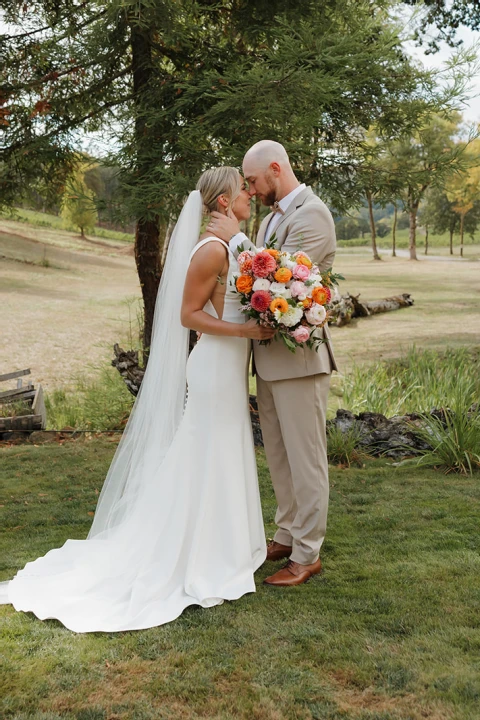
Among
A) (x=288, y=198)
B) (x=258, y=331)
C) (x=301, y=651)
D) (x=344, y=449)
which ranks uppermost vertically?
(x=288, y=198)

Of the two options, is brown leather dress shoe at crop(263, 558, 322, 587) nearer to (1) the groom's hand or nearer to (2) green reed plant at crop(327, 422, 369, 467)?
(1) the groom's hand

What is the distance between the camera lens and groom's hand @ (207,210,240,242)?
121 inches

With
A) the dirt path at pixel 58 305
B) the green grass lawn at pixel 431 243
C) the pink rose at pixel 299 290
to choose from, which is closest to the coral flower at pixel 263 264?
the pink rose at pixel 299 290

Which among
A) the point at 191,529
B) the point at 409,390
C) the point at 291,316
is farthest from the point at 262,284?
the point at 409,390

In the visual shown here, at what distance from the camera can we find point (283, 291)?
2822 mm

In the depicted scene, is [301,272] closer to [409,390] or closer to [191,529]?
[191,529]

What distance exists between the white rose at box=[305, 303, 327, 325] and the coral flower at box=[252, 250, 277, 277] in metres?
0.23

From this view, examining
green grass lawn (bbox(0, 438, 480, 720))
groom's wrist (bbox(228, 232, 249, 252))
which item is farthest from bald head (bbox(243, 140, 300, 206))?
green grass lawn (bbox(0, 438, 480, 720))

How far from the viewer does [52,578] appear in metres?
3.12

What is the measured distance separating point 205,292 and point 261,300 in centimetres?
37

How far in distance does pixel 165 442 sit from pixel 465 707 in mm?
1670

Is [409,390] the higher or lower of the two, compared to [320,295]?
lower

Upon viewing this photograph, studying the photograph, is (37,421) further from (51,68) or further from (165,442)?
(165,442)

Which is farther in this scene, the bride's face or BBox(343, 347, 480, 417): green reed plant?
BBox(343, 347, 480, 417): green reed plant
